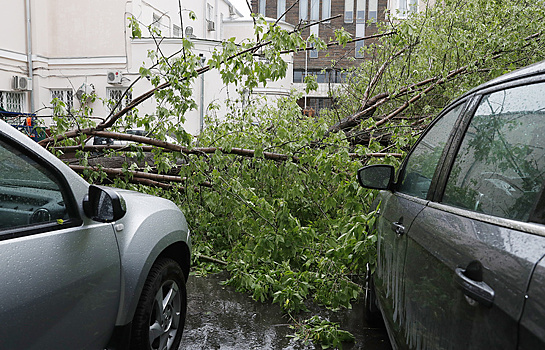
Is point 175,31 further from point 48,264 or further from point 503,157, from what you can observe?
point 503,157

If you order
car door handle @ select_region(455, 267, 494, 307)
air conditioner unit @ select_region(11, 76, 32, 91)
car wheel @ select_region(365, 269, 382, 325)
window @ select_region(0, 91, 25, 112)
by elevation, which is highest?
air conditioner unit @ select_region(11, 76, 32, 91)

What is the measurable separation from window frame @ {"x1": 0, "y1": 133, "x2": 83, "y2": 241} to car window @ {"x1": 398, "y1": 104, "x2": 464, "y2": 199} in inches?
69.1

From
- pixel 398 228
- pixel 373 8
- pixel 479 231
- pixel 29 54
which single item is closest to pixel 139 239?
pixel 398 228

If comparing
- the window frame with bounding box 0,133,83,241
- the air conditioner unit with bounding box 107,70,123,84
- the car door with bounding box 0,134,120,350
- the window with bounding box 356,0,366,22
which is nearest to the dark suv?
the car door with bounding box 0,134,120,350

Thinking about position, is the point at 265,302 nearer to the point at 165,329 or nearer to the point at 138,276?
the point at 165,329

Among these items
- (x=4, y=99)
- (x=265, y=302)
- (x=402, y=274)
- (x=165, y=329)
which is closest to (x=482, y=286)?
(x=402, y=274)

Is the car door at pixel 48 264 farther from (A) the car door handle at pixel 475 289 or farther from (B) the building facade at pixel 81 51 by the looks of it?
(B) the building facade at pixel 81 51

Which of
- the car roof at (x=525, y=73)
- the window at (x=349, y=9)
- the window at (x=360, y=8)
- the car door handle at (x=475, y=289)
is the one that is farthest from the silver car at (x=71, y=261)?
the window at (x=349, y=9)

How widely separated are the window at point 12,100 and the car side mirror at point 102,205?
67.2 feet

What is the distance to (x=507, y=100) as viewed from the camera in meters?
1.98

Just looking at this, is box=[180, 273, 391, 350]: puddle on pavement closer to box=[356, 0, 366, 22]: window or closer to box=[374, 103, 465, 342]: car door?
box=[374, 103, 465, 342]: car door

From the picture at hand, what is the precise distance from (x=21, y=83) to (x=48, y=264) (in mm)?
21340

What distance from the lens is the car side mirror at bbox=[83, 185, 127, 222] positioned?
242 centimetres

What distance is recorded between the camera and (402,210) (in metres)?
2.97
